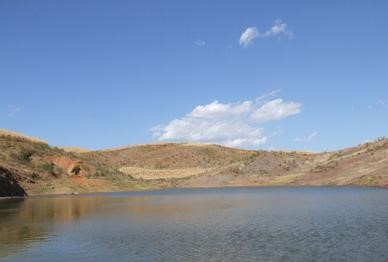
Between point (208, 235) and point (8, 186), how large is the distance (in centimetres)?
7317

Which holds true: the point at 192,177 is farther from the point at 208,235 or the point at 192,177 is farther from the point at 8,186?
the point at 208,235

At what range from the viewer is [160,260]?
94.4ft

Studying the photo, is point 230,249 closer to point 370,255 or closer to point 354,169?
point 370,255

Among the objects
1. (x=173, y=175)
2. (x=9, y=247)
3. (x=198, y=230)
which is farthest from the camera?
(x=173, y=175)

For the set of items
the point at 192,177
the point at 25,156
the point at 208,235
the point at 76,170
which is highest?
the point at 25,156

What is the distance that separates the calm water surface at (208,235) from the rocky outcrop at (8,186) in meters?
46.2

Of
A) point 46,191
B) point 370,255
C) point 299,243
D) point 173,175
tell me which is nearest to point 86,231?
point 299,243

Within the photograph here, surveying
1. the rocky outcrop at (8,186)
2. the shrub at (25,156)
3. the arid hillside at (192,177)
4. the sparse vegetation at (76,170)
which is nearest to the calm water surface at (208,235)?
the rocky outcrop at (8,186)

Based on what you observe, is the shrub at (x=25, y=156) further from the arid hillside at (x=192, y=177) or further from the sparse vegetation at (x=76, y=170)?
the sparse vegetation at (x=76, y=170)

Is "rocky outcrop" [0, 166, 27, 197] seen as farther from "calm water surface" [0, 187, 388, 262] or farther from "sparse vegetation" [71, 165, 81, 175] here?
"calm water surface" [0, 187, 388, 262]

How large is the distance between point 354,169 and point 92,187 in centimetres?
5875

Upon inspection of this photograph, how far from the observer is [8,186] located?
101000mm

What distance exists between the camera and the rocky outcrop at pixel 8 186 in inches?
3941

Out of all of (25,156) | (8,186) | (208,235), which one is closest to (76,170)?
(25,156)
